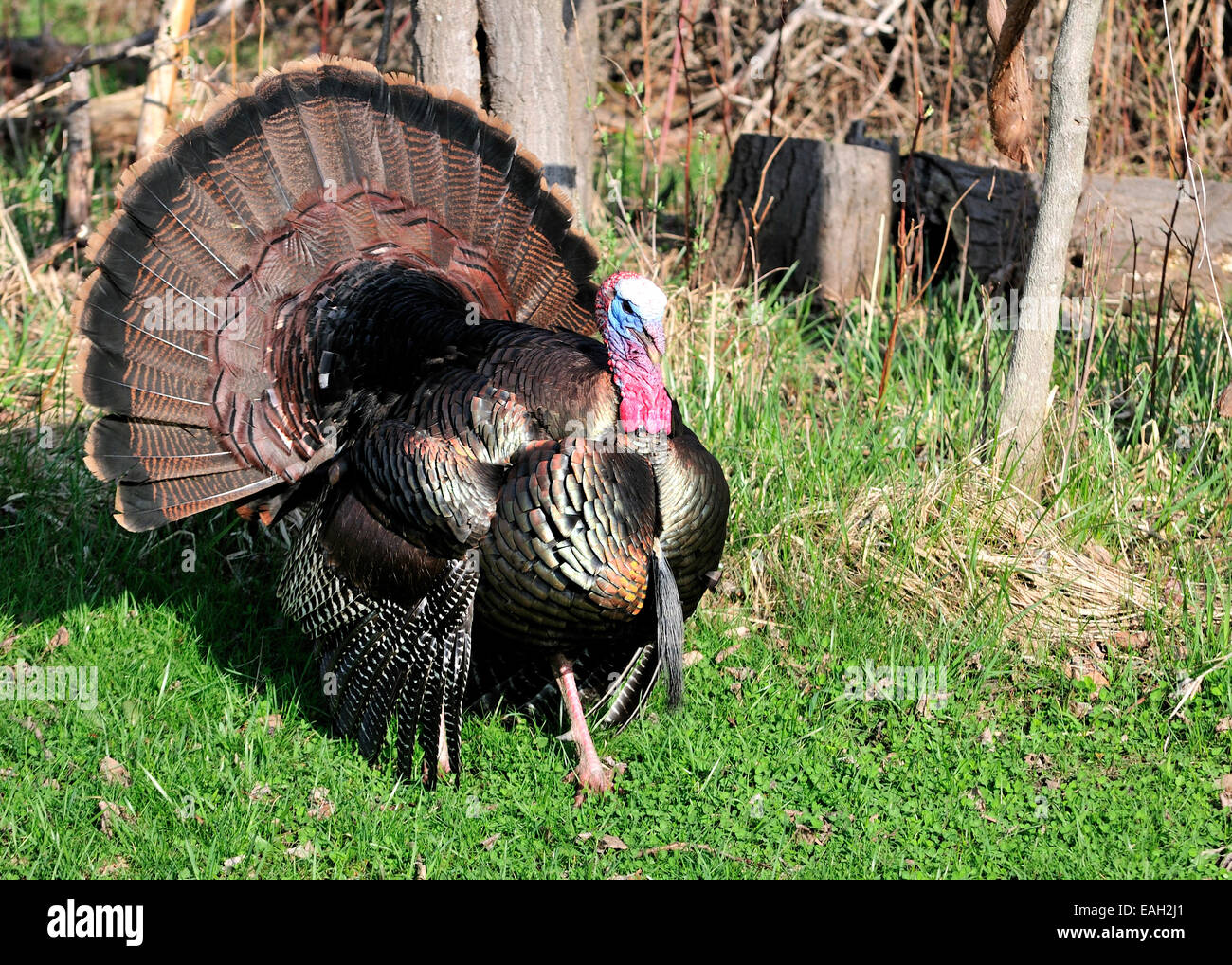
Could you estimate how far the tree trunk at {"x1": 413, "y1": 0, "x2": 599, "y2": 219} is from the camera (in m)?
5.26

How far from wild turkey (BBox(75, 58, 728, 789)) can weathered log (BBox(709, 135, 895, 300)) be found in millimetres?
1876

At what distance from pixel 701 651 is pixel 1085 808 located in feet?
4.68

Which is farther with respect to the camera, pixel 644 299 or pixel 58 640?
pixel 58 640

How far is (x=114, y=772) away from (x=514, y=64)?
3339 mm

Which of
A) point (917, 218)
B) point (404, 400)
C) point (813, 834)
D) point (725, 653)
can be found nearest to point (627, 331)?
point (404, 400)

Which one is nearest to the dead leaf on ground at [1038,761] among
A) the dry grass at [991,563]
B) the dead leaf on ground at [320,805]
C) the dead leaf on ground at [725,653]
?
the dry grass at [991,563]

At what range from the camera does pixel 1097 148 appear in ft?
24.2

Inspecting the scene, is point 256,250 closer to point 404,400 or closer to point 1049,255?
point 404,400

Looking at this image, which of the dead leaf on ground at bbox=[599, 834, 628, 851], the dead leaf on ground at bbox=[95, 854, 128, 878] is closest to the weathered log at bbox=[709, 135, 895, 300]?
the dead leaf on ground at bbox=[599, 834, 628, 851]

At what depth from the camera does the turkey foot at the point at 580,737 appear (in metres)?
4.00

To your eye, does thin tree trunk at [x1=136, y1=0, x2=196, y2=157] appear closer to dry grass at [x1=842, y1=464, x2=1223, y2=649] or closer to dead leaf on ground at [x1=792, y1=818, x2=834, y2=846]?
dry grass at [x1=842, y1=464, x2=1223, y2=649]

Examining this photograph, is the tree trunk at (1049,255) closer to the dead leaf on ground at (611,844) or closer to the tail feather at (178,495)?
the dead leaf on ground at (611,844)

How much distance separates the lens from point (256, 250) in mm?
4418

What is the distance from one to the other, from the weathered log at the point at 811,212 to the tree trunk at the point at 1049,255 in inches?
64.4
